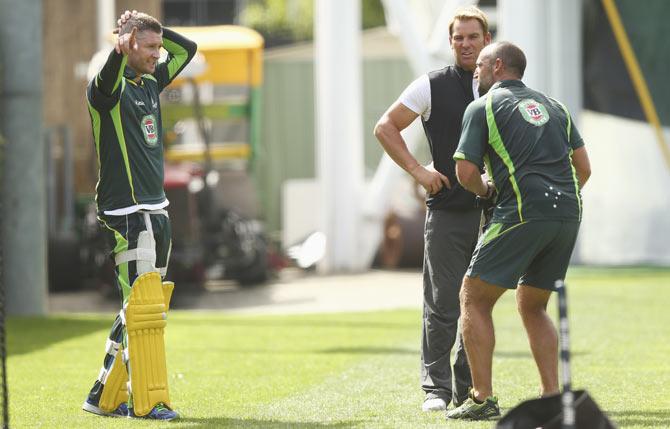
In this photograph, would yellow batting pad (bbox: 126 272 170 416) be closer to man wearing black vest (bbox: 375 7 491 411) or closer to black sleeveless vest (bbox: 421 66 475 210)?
man wearing black vest (bbox: 375 7 491 411)

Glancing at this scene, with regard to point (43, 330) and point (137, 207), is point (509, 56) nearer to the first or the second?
point (137, 207)

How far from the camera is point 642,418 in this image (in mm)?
7227

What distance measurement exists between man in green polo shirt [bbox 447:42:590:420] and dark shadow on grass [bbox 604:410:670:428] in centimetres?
48

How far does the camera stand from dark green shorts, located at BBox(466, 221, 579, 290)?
6.71m

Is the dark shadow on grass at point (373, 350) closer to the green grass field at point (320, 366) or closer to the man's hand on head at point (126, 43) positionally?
the green grass field at point (320, 366)

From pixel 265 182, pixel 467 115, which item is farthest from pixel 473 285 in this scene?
pixel 265 182

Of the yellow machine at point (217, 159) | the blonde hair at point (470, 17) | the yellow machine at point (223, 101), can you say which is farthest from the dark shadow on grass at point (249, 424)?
the yellow machine at point (223, 101)

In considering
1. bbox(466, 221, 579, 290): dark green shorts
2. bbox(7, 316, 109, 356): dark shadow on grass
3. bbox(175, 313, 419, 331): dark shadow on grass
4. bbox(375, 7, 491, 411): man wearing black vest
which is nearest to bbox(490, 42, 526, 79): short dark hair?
bbox(375, 7, 491, 411): man wearing black vest

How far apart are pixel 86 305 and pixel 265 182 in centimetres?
898

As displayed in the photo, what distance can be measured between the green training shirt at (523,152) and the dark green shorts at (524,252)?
0.05m

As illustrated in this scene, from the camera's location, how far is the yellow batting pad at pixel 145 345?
7.29 meters

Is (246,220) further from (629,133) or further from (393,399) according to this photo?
(393,399)

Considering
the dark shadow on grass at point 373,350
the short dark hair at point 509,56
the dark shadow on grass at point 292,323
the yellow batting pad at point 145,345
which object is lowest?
the dark shadow on grass at point 292,323

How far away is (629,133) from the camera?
66.7 ft
